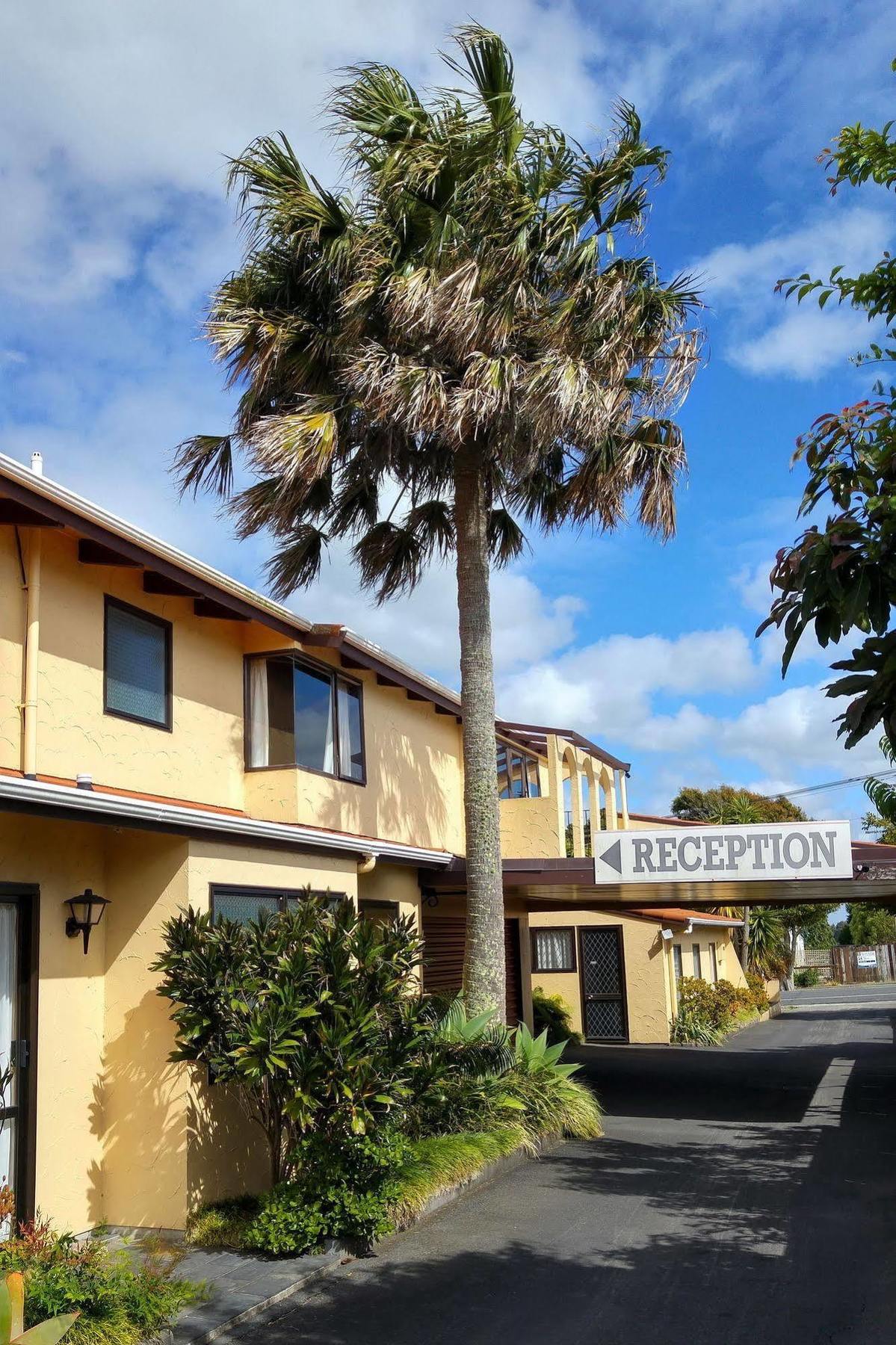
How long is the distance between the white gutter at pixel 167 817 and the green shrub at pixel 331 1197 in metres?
2.56

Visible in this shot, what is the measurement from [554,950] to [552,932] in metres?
0.42

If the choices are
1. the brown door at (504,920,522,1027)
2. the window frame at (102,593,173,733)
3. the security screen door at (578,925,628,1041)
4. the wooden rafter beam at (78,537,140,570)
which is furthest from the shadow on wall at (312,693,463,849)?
the security screen door at (578,925,628,1041)

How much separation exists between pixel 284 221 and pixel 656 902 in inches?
545

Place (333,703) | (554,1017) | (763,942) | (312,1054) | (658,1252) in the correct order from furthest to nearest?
(763,942)
(554,1017)
(333,703)
(312,1054)
(658,1252)

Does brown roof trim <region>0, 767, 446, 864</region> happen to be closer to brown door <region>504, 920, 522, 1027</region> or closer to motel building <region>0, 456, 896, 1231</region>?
motel building <region>0, 456, 896, 1231</region>

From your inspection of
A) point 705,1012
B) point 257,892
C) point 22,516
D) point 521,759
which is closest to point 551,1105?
point 257,892

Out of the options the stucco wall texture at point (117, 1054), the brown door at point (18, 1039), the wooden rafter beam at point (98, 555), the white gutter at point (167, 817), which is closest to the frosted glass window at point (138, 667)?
the wooden rafter beam at point (98, 555)

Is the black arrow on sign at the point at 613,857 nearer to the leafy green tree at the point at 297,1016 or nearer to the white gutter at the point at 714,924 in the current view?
the leafy green tree at the point at 297,1016

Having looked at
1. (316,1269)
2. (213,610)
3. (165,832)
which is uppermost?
(213,610)

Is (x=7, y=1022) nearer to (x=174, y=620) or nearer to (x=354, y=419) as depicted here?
(x=174, y=620)

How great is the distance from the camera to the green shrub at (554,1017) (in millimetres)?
24562

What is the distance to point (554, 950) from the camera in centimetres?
2678

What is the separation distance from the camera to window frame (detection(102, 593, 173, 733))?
35.7ft

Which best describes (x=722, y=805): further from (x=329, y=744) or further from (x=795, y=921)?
(x=329, y=744)
